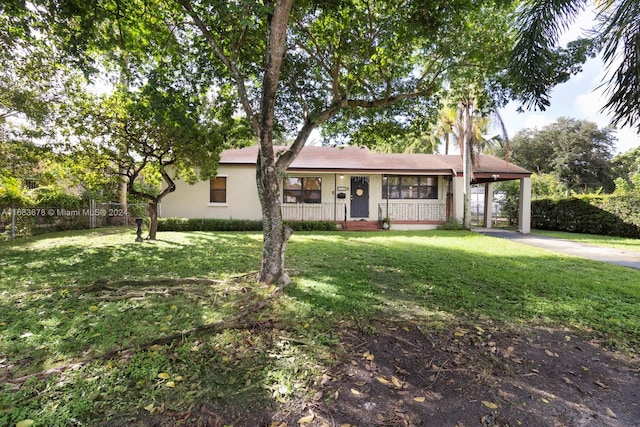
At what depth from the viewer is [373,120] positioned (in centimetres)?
841

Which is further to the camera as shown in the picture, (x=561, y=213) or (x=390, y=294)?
(x=561, y=213)

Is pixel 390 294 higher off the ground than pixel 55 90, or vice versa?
pixel 55 90

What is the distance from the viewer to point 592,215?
1443 cm

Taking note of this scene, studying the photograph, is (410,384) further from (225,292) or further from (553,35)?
(553,35)

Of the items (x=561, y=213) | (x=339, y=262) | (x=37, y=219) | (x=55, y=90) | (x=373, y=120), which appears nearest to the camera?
(x=339, y=262)

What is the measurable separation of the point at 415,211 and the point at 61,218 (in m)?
16.2

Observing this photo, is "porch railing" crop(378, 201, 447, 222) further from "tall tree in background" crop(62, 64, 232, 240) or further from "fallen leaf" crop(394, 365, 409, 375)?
"fallen leaf" crop(394, 365, 409, 375)

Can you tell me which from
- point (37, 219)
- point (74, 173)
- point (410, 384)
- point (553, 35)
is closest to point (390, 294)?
point (410, 384)

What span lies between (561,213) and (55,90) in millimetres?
21701

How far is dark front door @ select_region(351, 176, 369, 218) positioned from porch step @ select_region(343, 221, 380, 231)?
0.81 metres

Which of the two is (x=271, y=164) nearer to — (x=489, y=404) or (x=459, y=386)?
(x=459, y=386)

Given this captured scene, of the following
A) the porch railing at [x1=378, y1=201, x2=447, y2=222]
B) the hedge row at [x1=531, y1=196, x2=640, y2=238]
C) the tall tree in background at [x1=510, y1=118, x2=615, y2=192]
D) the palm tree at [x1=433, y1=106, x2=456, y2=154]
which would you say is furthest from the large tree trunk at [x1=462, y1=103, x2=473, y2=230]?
the tall tree in background at [x1=510, y1=118, x2=615, y2=192]

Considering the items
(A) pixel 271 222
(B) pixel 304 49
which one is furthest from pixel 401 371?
(B) pixel 304 49

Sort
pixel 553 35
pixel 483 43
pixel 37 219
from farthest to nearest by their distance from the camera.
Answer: pixel 37 219, pixel 483 43, pixel 553 35
